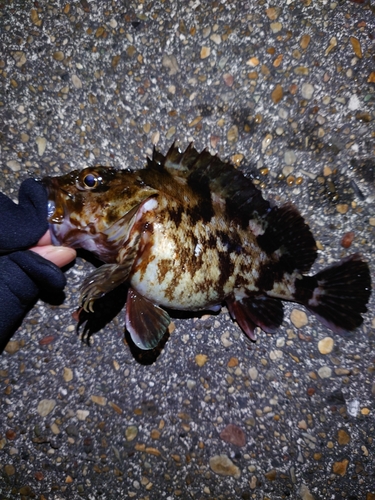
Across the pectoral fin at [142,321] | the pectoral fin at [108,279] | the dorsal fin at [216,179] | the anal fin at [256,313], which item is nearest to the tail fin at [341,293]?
the anal fin at [256,313]

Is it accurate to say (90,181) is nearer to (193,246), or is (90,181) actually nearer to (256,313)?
(193,246)

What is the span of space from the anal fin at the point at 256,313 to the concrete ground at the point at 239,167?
86mm

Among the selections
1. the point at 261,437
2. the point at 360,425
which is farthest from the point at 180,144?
the point at 360,425

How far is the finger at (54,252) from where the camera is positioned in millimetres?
2205

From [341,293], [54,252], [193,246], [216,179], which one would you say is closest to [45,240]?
[54,252]

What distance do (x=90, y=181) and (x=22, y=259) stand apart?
0.53 m

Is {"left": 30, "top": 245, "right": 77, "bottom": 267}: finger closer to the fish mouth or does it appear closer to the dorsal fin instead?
the fish mouth

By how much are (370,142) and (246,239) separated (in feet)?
3.11

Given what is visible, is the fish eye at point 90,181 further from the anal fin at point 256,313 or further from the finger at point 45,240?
the anal fin at point 256,313

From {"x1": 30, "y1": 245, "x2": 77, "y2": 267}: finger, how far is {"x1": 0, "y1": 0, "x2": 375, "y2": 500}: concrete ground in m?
0.25

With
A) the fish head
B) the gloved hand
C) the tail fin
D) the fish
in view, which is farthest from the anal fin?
the gloved hand

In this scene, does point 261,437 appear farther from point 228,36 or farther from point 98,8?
point 98,8

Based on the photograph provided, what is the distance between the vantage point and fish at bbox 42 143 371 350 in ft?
6.76

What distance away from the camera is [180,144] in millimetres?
2570
